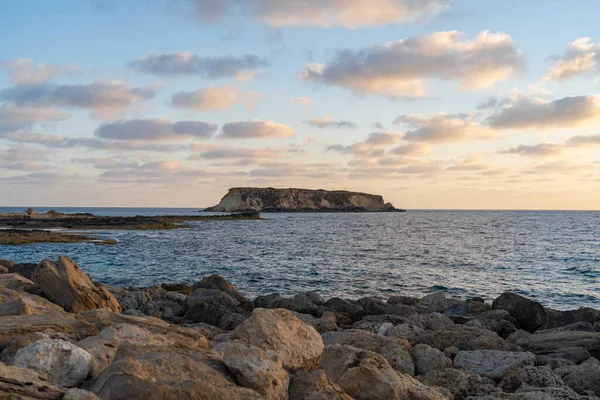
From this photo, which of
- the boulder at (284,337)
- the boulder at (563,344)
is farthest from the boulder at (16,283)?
the boulder at (563,344)

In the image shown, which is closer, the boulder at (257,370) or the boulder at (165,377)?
the boulder at (165,377)

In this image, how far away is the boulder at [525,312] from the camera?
49.3 ft

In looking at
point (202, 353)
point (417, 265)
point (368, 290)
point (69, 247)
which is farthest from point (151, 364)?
point (69, 247)

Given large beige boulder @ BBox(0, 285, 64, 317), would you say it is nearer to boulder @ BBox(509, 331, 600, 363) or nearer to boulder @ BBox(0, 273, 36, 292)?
boulder @ BBox(0, 273, 36, 292)

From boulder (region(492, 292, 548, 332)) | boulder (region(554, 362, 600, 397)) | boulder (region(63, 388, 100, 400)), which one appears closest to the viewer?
boulder (region(63, 388, 100, 400))

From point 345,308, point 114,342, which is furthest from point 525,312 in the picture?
point 114,342

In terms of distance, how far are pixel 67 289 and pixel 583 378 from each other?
30.3 ft

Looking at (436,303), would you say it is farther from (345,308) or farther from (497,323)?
(497,323)

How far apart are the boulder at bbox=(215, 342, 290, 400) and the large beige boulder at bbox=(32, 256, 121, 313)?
6573 millimetres

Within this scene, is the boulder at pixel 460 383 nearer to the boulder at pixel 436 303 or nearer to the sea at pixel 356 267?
the boulder at pixel 436 303

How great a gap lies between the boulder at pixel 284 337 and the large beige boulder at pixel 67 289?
18.8 feet

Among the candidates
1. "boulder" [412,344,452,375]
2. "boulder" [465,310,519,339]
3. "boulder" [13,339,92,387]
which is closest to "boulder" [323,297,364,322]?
"boulder" [465,310,519,339]

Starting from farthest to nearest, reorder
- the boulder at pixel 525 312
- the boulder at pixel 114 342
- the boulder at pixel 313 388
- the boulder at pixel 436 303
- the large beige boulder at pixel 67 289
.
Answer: the boulder at pixel 436 303 < the boulder at pixel 525 312 < the large beige boulder at pixel 67 289 < the boulder at pixel 114 342 < the boulder at pixel 313 388

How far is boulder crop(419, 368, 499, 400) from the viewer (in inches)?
285
